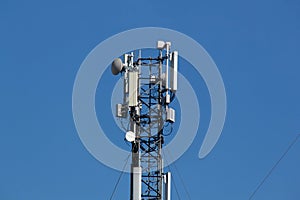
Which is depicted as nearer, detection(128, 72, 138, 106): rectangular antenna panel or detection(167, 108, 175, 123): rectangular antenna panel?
detection(167, 108, 175, 123): rectangular antenna panel

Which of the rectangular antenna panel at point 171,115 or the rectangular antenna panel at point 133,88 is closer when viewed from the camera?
the rectangular antenna panel at point 171,115

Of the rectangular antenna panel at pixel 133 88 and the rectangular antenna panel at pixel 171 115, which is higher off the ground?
the rectangular antenna panel at pixel 133 88

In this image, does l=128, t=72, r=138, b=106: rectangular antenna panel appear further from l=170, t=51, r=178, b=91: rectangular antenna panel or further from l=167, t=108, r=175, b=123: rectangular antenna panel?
l=170, t=51, r=178, b=91: rectangular antenna panel

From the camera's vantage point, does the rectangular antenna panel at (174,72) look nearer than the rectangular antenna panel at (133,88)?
Yes

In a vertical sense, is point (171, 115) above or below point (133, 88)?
below

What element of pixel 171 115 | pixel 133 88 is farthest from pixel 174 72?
pixel 133 88

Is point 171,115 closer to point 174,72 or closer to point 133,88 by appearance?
point 174,72

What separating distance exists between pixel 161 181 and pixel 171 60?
18.4ft

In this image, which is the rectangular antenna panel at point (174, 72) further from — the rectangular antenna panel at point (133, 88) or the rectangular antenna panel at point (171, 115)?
the rectangular antenna panel at point (133, 88)

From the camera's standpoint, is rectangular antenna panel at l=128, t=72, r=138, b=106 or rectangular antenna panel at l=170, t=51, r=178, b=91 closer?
rectangular antenna panel at l=170, t=51, r=178, b=91

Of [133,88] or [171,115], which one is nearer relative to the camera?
[171,115]

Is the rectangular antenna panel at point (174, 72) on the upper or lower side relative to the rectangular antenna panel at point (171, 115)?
upper

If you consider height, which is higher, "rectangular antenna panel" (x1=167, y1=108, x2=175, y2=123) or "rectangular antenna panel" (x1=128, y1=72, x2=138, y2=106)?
"rectangular antenna panel" (x1=128, y1=72, x2=138, y2=106)

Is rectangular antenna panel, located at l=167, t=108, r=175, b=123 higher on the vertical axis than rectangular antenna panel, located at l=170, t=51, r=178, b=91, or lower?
lower
